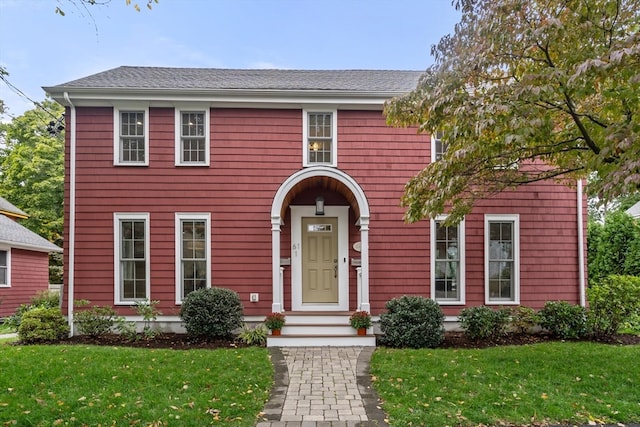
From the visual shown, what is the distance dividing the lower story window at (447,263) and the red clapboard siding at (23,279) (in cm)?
1375

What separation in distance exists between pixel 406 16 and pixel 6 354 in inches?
565

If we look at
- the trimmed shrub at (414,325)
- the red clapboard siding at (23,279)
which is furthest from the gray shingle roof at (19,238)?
the trimmed shrub at (414,325)

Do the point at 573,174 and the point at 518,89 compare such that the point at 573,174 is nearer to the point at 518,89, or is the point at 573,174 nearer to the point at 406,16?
the point at 518,89

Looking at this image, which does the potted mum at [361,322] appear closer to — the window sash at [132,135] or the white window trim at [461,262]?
the white window trim at [461,262]

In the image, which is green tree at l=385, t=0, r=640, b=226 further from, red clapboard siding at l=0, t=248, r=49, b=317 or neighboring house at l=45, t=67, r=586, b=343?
red clapboard siding at l=0, t=248, r=49, b=317

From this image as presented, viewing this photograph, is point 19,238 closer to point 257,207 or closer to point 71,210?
point 71,210

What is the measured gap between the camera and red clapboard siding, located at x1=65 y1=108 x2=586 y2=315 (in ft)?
25.4

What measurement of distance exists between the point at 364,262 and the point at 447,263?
1897 millimetres

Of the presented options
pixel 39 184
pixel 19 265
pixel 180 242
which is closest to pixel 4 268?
pixel 19 265

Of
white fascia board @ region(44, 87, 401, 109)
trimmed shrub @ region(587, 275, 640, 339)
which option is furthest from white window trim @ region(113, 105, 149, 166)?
trimmed shrub @ region(587, 275, 640, 339)

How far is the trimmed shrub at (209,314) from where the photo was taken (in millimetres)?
6867

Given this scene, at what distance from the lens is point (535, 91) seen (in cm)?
436

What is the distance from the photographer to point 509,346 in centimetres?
666

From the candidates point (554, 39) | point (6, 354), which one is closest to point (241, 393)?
point (6, 354)
